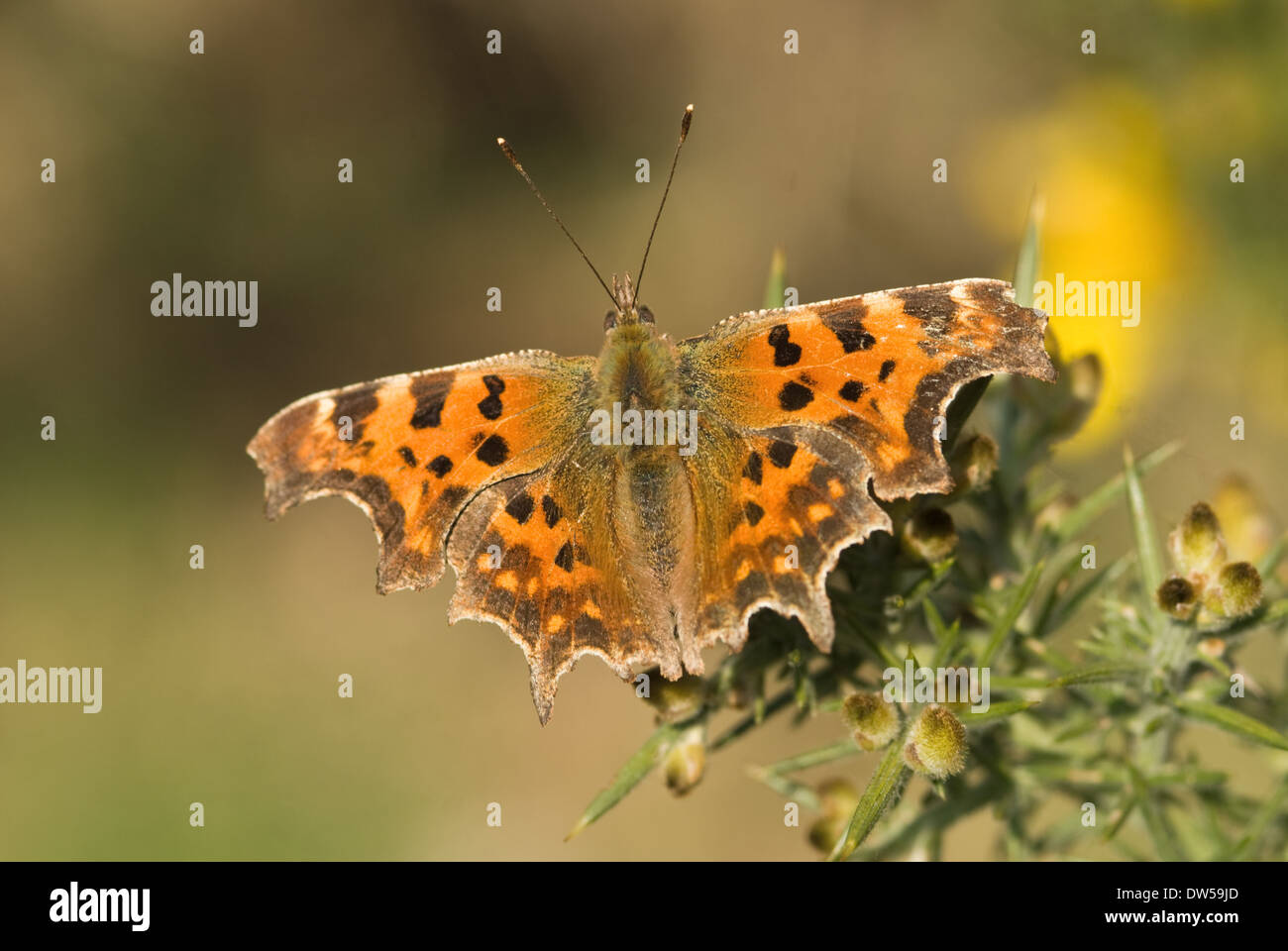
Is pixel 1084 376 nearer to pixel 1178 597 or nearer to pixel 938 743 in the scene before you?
pixel 1178 597

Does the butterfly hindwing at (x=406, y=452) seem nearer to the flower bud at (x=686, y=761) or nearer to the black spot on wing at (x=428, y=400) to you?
the black spot on wing at (x=428, y=400)

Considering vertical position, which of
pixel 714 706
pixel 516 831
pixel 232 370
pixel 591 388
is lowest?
pixel 516 831

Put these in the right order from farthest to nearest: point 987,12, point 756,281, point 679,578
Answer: point 756,281, point 987,12, point 679,578

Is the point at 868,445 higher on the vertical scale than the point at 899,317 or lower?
lower

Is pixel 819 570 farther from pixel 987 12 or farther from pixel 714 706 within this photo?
pixel 987 12

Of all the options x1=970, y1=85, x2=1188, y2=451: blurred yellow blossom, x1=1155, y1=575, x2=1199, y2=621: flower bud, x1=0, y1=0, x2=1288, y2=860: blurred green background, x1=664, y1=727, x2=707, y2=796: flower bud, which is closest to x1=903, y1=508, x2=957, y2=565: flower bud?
x1=1155, y1=575, x2=1199, y2=621: flower bud

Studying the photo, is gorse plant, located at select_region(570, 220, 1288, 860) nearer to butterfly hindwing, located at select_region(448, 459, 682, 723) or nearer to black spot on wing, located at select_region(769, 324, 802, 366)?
butterfly hindwing, located at select_region(448, 459, 682, 723)

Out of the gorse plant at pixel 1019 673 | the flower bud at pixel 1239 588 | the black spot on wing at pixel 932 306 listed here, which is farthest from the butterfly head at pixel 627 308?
the flower bud at pixel 1239 588
